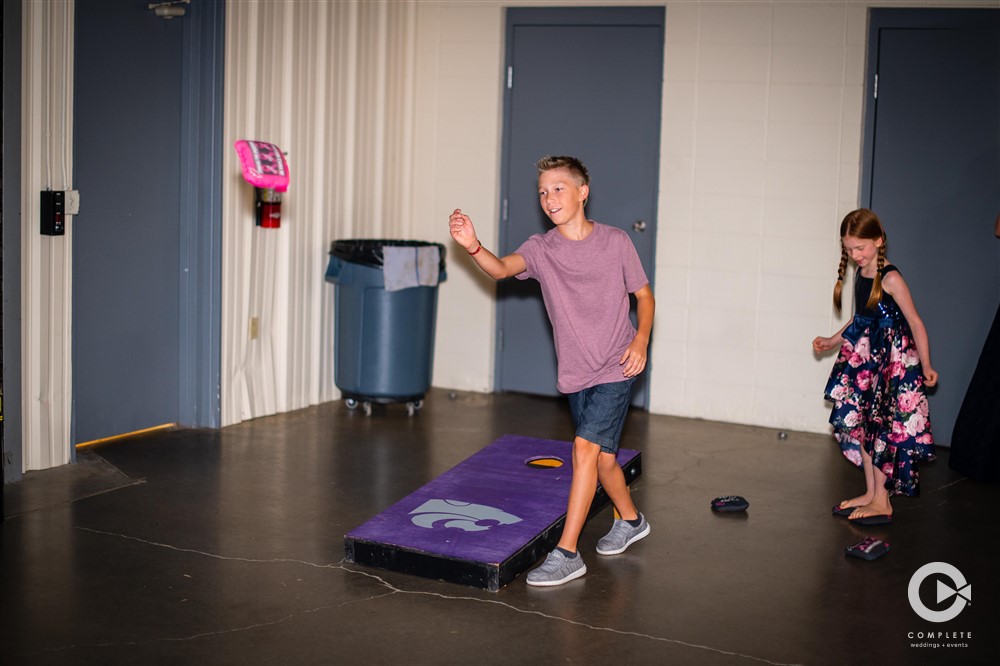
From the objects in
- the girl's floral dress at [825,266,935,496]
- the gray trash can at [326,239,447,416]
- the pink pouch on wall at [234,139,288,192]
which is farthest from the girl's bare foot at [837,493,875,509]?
the pink pouch on wall at [234,139,288,192]

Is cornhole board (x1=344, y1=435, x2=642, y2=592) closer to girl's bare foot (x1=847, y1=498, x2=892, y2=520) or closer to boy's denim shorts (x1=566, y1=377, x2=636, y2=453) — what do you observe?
boy's denim shorts (x1=566, y1=377, x2=636, y2=453)

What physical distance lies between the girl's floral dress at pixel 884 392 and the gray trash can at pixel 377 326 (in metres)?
2.67

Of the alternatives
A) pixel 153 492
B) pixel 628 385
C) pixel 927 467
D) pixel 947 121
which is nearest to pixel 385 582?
pixel 628 385

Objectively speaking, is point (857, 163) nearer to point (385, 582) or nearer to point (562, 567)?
point (562, 567)

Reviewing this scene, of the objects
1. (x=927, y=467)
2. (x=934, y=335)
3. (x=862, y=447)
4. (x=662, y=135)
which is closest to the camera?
(x=862, y=447)

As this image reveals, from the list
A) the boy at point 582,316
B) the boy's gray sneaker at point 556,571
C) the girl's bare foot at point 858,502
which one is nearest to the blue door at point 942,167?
the girl's bare foot at point 858,502

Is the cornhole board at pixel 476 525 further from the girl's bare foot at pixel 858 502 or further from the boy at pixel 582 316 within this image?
the girl's bare foot at pixel 858 502

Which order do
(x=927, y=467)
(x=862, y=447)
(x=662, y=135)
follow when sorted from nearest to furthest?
(x=862, y=447)
(x=927, y=467)
(x=662, y=135)

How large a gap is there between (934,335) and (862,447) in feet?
5.67

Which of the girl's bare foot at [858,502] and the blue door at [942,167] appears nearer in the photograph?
the girl's bare foot at [858,502]

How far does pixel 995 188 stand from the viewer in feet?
20.6

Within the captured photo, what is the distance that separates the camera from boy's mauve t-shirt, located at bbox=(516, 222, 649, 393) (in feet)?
13.6

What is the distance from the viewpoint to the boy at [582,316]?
13.5ft

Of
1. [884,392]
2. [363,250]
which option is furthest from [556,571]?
[363,250]
